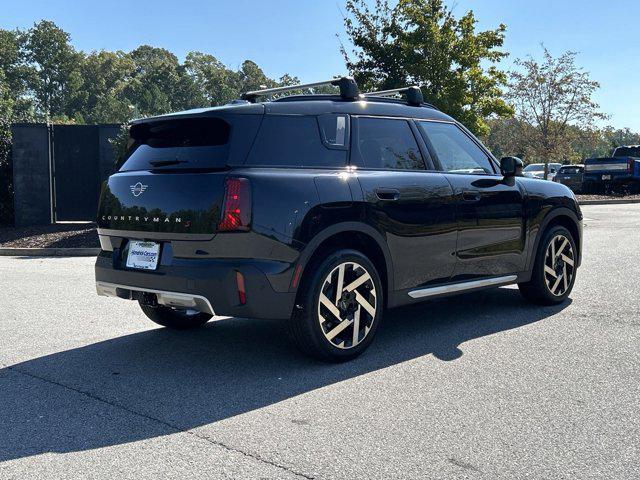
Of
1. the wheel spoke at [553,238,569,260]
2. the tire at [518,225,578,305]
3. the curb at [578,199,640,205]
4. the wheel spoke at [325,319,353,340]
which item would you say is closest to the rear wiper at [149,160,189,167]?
the wheel spoke at [325,319,353,340]

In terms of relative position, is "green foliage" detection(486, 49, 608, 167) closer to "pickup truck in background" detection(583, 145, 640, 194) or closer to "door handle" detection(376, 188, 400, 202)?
"pickup truck in background" detection(583, 145, 640, 194)

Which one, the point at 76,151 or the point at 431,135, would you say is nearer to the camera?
the point at 431,135

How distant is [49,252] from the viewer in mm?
13258

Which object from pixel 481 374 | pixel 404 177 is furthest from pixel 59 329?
pixel 481 374

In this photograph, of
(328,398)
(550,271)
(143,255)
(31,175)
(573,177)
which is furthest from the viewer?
(573,177)

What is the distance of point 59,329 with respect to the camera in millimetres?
6066

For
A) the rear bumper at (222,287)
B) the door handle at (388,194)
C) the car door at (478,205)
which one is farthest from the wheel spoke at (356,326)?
the car door at (478,205)

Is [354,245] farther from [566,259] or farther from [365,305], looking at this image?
[566,259]

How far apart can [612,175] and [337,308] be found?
25.9 metres

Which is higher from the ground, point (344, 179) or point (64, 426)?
point (344, 179)

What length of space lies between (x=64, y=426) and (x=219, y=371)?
49.5 inches

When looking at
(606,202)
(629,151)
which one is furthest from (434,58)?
(629,151)

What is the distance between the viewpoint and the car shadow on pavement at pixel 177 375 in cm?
363

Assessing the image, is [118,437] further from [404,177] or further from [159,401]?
[404,177]
